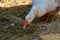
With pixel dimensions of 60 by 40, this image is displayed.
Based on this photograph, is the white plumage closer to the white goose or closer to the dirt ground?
the white goose

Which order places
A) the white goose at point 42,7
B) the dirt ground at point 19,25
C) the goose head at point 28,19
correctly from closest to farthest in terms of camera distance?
1. the dirt ground at point 19,25
2. the goose head at point 28,19
3. the white goose at point 42,7

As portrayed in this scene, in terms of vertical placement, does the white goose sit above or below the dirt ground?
above

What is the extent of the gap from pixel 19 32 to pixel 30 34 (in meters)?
0.14

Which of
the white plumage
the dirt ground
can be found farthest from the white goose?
the dirt ground

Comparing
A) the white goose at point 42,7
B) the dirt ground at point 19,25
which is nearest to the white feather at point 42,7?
the white goose at point 42,7

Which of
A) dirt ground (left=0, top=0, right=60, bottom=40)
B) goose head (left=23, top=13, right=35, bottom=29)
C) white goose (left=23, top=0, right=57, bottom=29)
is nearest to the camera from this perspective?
dirt ground (left=0, top=0, right=60, bottom=40)

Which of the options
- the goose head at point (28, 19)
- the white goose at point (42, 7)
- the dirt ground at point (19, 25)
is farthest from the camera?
the white goose at point (42, 7)

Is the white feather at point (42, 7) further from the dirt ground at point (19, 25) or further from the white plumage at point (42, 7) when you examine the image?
the dirt ground at point (19, 25)

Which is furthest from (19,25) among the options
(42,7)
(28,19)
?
(42,7)

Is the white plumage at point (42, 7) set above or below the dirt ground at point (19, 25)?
above

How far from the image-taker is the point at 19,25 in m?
3.03

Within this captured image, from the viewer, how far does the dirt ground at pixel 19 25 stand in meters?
2.82

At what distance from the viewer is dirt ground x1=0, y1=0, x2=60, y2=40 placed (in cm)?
282

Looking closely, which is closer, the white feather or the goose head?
the goose head
